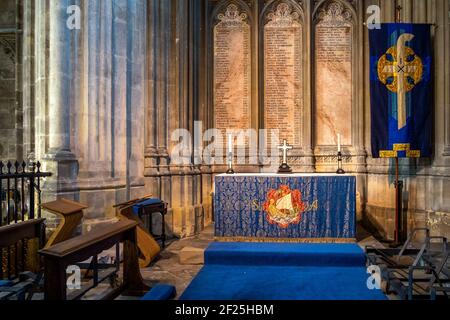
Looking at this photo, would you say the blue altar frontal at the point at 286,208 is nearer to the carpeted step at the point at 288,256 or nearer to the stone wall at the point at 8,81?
the carpeted step at the point at 288,256

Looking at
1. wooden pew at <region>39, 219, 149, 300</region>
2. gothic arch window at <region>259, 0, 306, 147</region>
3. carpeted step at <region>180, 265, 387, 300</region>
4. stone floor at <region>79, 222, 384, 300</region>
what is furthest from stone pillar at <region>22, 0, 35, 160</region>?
gothic arch window at <region>259, 0, 306, 147</region>

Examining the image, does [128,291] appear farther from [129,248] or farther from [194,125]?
[194,125]

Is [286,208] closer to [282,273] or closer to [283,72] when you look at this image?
[282,273]

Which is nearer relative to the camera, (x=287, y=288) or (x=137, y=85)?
(x=287, y=288)

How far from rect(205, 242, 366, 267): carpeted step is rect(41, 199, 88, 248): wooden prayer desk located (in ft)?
6.51

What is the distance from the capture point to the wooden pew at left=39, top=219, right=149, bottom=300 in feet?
9.25

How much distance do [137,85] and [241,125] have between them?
2503 mm

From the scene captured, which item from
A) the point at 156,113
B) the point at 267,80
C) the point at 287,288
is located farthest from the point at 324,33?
the point at 287,288

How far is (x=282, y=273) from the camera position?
5047 mm

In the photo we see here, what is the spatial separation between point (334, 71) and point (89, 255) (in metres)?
6.39

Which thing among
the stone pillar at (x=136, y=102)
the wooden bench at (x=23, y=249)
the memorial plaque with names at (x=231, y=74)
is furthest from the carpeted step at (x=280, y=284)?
the memorial plaque with names at (x=231, y=74)

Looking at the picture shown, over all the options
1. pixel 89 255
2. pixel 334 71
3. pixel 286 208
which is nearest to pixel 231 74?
pixel 334 71

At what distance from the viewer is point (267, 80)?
8.16 m

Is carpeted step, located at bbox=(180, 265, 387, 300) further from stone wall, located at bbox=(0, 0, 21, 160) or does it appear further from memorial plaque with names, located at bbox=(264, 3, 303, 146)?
→ stone wall, located at bbox=(0, 0, 21, 160)
